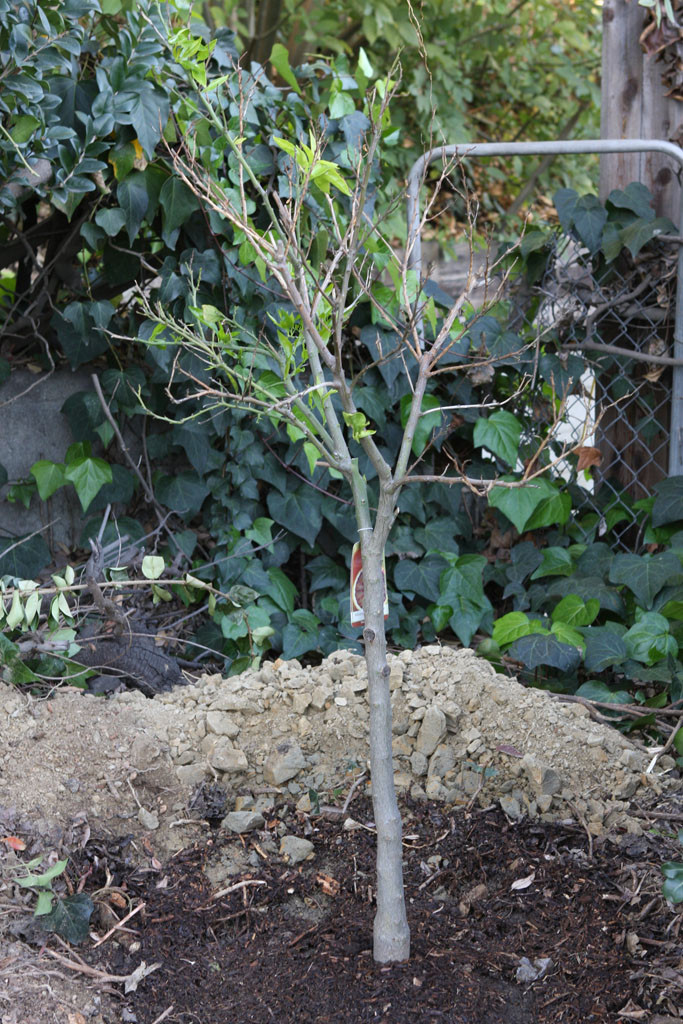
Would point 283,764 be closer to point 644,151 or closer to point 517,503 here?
point 517,503

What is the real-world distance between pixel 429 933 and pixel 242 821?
503 millimetres

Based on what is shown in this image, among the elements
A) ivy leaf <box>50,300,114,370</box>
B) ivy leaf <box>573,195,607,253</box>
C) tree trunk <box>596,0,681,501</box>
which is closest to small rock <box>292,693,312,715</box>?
ivy leaf <box>50,300,114,370</box>

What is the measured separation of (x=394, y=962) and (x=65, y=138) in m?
2.29

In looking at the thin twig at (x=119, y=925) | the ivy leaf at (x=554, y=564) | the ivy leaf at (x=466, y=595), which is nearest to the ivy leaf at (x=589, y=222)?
the ivy leaf at (x=554, y=564)

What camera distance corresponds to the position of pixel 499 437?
3139 mm

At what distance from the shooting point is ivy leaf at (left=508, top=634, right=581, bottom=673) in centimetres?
273

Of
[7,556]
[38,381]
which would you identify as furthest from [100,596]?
[38,381]

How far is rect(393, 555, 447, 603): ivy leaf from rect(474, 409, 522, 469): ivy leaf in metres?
0.42

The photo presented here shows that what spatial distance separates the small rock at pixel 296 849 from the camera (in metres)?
1.97

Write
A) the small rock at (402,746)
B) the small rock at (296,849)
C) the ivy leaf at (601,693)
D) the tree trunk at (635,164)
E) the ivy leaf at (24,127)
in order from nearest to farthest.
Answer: the small rock at (296,849) → the small rock at (402,746) → the ivy leaf at (24,127) → the ivy leaf at (601,693) → the tree trunk at (635,164)

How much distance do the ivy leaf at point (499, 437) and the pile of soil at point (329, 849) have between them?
0.91 metres

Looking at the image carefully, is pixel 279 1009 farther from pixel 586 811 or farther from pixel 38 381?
pixel 38 381

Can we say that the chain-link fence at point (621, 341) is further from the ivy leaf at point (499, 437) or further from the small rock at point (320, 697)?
the small rock at point (320, 697)

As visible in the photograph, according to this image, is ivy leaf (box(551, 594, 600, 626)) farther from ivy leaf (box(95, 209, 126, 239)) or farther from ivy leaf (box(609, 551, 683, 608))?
ivy leaf (box(95, 209, 126, 239))
